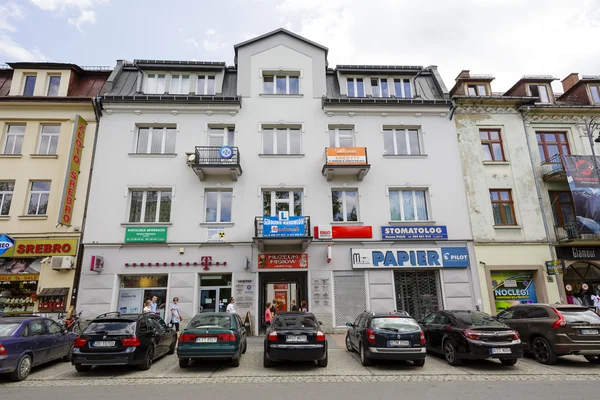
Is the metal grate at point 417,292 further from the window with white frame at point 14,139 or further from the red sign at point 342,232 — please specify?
→ the window with white frame at point 14,139

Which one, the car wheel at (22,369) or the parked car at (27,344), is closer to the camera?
the parked car at (27,344)

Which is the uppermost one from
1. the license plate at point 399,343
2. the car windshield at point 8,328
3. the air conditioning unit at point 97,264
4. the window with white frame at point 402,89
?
the window with white frame at point 402,89

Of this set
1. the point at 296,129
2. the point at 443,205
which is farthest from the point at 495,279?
the point at 296,129

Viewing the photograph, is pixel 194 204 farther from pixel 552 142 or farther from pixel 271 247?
pixel 552 142

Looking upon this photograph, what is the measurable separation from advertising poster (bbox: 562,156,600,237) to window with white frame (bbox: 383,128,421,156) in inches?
277

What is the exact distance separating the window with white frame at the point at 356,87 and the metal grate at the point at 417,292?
962 centimetres

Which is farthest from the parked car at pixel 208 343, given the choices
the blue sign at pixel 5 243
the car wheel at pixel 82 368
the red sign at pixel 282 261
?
the blue sign at pixel 5 243

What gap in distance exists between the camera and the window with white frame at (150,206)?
1564 centimetres

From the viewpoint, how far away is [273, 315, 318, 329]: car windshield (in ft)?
28.8

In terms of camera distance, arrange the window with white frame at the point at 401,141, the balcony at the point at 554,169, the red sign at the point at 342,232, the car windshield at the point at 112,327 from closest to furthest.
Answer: the car windshield at the point at 112,327 → the red sign at the point at 342,232 → the balcony at the point at 554,169 → the window with white frame at the point at 401,141

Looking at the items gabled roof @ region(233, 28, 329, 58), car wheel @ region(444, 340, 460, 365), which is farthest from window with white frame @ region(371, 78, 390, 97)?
car wheel @ region(444, 340, 460, 365)

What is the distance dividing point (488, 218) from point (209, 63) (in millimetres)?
16357

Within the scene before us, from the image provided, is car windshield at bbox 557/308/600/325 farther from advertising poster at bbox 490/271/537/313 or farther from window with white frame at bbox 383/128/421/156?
window with white frame at bbox 383/128/421/156

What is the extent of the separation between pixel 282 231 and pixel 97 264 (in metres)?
8.07
